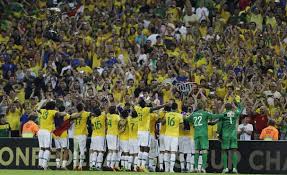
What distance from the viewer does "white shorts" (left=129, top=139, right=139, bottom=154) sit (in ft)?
136

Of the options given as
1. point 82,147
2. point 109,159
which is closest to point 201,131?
point 109,159

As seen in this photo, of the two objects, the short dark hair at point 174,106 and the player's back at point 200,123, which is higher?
the short dark hair at point 174,106

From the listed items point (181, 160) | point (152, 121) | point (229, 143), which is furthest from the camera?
point (181, 160)

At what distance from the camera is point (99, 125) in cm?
4191

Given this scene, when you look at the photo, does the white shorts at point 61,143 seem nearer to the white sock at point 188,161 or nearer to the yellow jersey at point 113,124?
the yellow jersey at point 113,124

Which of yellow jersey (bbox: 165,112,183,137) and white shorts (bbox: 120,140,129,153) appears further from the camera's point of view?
white shorts (bbox: 120,140,129,153)

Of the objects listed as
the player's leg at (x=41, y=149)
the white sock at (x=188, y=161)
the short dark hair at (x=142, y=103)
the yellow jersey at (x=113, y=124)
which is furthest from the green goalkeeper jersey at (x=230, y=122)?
the player's leg at (x=41, y=149)

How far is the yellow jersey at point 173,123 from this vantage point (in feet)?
134

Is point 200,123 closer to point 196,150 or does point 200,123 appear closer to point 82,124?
point 196,150

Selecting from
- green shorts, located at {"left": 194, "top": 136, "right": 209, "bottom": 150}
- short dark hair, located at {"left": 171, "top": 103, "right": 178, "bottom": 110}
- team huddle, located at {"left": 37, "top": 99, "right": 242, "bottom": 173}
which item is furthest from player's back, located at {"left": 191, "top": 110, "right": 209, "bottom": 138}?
short dark hair, located at {"left": 171, "top": 103, "right": 178, "bottom": 110}

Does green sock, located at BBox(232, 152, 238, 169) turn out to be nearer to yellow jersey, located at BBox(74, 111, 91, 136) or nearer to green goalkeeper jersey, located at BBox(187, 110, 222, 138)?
green goalkeeper jersey, located at BBox(187, 110, 222, 138)

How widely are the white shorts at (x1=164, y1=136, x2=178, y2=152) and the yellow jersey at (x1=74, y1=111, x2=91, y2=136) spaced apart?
103 inches

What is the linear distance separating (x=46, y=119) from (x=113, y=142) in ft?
7.24

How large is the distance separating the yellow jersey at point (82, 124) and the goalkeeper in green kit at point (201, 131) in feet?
11.5
